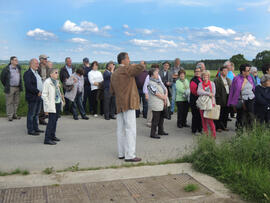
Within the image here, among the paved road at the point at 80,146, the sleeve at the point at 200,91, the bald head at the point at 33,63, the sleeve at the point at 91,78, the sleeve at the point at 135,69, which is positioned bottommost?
the paved road at the point at 80,146

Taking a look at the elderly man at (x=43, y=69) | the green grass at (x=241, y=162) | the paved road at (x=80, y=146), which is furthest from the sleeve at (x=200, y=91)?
the elderly man at (x=43, y=69)

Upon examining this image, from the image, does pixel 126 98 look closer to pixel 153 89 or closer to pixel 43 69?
pixel 153 89

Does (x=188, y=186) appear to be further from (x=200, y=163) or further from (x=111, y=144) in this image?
(x=111, y=144)

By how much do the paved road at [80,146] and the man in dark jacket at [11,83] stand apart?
2.02 feet

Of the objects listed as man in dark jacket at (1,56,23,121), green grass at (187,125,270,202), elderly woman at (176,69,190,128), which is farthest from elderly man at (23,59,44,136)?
green grass at (187,125,270,202)

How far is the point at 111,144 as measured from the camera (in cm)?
763

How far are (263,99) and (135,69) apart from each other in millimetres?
3742

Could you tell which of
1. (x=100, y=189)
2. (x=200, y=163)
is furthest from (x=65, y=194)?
(x=200, y=163)

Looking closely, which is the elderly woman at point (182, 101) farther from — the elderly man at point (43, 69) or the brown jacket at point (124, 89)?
the elderly man at point (43, 69)

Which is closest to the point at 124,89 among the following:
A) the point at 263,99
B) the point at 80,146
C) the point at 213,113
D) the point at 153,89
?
the point at 80,146

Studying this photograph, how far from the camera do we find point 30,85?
845 cm

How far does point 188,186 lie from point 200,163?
99cm

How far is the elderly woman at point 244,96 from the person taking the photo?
833 cm

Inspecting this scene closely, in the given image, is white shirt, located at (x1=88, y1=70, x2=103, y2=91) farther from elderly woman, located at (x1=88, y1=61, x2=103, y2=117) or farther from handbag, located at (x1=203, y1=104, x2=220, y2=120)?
handbag, located at (x1=203, y1=104, x2=220, y2=120)
